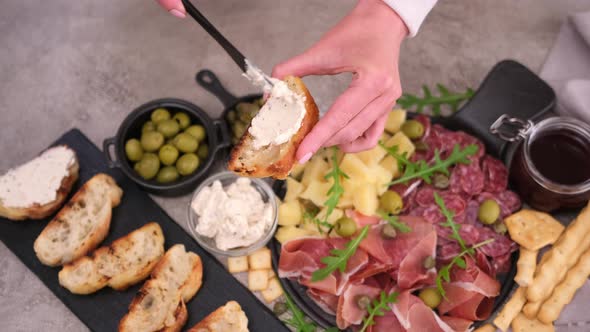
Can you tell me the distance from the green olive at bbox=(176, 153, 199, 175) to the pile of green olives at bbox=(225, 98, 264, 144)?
0.15m

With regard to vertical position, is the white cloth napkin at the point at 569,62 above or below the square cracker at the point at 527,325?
above

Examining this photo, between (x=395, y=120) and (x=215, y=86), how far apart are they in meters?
0.68

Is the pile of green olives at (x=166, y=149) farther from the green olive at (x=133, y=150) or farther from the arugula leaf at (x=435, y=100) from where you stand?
the arugula leaf at (x=435, y=100)

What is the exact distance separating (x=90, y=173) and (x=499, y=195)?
148 centimetres

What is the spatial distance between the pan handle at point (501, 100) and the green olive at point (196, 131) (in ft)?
2.96

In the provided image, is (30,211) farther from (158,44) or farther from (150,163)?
Answer: (158,44)

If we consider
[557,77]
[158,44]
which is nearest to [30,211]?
[158,44]

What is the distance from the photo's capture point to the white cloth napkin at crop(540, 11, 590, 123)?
201 cm

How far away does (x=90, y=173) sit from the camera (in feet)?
6.56

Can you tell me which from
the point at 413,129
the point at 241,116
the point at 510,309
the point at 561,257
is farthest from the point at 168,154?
the point at 561,257

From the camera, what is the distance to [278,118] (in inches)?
53.6

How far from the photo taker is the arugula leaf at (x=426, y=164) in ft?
5.96

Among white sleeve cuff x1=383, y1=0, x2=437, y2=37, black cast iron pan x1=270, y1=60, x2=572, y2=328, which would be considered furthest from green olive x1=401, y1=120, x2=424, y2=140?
white sleeve cuff x1=383, y1=0, x2=437, y2=37

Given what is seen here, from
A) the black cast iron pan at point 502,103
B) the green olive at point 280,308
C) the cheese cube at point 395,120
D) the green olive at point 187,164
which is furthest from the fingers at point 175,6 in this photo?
the green olive at point 280,308
